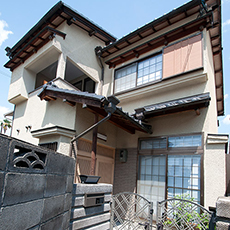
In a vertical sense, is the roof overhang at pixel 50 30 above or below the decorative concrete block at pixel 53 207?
above

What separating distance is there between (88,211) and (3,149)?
3.14 metres

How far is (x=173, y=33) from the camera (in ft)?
26.1

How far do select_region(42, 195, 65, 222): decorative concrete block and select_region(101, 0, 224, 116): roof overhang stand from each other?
7.20 metres

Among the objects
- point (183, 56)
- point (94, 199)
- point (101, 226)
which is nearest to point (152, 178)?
point (101, 226)

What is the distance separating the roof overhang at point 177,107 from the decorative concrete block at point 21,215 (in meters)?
5.22

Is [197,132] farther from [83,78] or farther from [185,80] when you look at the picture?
[83,78]

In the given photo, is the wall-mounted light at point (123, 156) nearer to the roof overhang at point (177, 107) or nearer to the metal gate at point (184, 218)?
the roof overhang at point (177, 107)

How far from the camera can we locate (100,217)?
460cm

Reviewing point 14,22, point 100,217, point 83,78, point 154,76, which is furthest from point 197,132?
point 14,22

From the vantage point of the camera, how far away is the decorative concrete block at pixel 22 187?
1.69 m

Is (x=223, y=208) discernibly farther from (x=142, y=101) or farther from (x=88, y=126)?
(x=142, y=101)

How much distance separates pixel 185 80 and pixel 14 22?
7620mm

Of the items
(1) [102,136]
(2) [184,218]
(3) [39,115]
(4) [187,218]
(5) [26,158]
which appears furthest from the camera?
(3) [39,115]

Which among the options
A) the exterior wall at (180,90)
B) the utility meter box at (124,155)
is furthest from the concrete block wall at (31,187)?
the exterior wall at (180,90)
